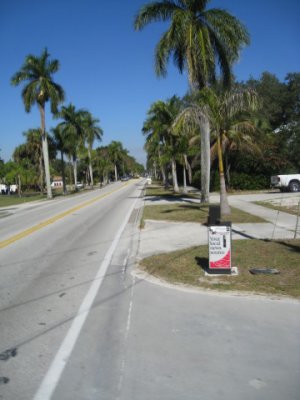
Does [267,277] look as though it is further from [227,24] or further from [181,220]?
[227,24]

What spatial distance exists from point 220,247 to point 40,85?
38.9 meters

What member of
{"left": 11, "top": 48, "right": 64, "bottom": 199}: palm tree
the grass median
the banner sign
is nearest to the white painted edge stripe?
the grass median

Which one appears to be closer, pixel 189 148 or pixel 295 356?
pixel 295 356

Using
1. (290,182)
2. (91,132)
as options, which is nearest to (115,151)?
(91,132)

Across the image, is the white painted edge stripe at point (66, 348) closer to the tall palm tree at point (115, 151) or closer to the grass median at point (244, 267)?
the grass median at point (244, 267)

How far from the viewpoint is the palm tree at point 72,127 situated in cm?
5650

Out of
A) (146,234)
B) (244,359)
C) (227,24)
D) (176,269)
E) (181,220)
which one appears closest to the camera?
(244,359)

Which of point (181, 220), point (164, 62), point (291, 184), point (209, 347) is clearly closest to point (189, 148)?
point (291, 184)

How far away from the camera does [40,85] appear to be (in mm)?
42375

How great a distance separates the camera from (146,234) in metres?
13.6

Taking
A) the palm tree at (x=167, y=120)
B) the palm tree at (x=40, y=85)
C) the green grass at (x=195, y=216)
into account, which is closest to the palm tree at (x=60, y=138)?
the palm tree at (x=40, y=85)

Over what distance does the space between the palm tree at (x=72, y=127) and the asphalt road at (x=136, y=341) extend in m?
49.6

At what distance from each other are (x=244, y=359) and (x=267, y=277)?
335 centimetres

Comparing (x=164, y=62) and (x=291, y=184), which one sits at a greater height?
(x=164, y=62)
